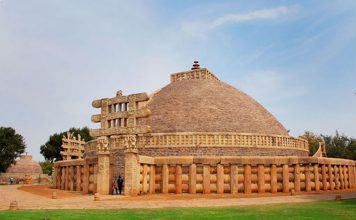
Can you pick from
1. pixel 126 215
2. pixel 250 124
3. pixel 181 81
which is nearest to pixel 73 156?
pixel 181 81

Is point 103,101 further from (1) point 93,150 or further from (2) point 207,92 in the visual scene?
(2) point 207,92

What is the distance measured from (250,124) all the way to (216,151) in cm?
557

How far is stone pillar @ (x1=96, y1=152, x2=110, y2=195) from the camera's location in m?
19.6

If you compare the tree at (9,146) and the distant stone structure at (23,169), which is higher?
the tree at (9,146)

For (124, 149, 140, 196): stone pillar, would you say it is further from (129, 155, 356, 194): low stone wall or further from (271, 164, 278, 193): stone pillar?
(271, 164, 278, 193): stone pillar

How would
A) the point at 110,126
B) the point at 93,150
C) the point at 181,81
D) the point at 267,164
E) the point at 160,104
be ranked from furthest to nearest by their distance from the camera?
the point at 181,81 < the point at 160,104 < the point at 93,150 < the point at 110,126 < the point at 267,164

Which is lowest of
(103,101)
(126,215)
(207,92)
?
(126,215)

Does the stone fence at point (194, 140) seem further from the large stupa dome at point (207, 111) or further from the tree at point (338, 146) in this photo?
the tree at point (338, 146)

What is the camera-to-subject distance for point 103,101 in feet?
73.3

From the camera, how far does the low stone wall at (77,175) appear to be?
20.8 meters

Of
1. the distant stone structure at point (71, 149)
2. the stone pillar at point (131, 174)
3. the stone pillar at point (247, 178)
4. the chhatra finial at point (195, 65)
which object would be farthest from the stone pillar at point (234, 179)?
the distant stone structure at point (71, 149)

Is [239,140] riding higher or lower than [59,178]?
higher

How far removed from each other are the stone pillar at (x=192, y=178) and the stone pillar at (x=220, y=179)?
3.56 ft

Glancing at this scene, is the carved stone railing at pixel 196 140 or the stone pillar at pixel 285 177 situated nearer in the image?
the stone pillar at pixel 285 177
